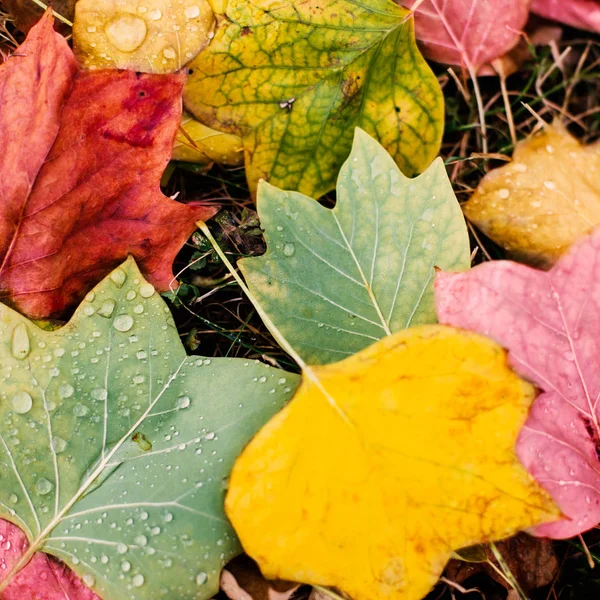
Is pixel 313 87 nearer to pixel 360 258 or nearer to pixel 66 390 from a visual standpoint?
pixel 360 258

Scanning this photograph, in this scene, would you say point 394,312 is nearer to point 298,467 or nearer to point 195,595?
point 298,467

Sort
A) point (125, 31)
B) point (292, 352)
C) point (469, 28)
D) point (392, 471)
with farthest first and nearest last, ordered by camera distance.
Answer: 1. point (469, 28)
2. point (125, 31)
3. point (292, 352)
4. point (392, 471)

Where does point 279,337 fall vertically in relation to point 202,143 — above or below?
below

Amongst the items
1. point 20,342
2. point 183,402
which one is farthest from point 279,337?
point 20,342

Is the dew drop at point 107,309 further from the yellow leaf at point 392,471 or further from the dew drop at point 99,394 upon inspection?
the yellow leaf at point 392,471

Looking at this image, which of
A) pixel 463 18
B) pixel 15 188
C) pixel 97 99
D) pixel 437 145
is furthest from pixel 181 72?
pixel 463 18
